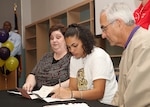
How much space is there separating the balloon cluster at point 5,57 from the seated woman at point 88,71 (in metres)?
2.06

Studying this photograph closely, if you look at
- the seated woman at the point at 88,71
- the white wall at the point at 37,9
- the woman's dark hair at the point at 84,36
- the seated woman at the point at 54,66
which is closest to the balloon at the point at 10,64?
the seated woman at the point at 54,66

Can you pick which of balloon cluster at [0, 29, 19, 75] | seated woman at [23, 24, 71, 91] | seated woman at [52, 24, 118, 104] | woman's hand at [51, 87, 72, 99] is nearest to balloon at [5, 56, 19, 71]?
balloon cluster at [0, 29, 19, 75]

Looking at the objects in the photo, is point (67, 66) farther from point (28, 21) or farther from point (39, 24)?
point (28, 21)

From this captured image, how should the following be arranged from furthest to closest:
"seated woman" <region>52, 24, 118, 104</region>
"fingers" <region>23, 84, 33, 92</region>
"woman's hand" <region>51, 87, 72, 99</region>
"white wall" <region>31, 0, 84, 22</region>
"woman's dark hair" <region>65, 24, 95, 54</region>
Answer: "white wall" <region>31, 0, 84, 22</region> → "fingers" <region>23, 84, 33, 92</region> → "woman's dark hair" <region>65, 24, 95, 54</region> → "seated woman" <region>52, 24, 118, 104</region> → "woman's hand" <region>51, 87, 72, 99</region>

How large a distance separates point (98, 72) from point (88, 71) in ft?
0.42

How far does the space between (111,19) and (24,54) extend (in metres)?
5.13

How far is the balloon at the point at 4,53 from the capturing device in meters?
3.99

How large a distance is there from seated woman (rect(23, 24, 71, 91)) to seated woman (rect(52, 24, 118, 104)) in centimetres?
36

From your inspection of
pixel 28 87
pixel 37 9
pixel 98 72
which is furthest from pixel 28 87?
pixel 37 9

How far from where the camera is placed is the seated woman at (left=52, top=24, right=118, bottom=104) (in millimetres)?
1850

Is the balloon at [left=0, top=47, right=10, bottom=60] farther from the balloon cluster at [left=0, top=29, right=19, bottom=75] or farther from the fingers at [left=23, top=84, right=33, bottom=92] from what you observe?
the fingers at [left=23, top=84, right=33, bottom=92]

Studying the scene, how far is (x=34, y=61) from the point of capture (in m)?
6.25

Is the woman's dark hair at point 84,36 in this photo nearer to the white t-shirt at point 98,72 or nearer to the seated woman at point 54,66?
the white t-shirt at point 98,72

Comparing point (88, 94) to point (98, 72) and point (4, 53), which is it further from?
point (4, 53)
